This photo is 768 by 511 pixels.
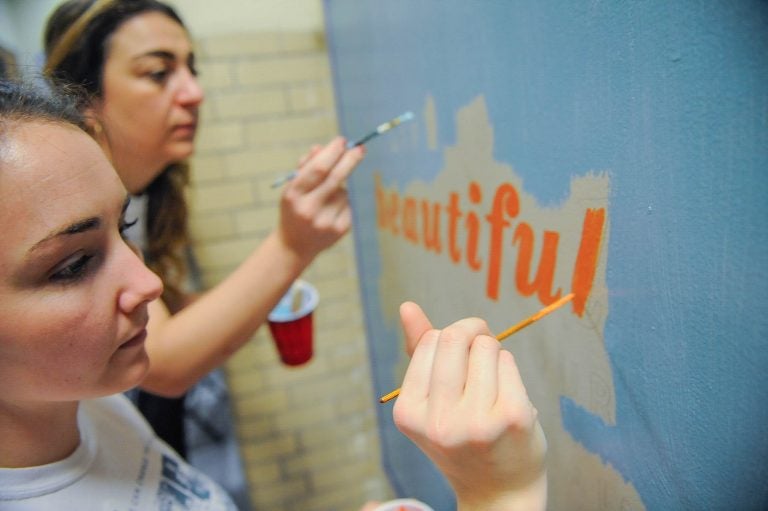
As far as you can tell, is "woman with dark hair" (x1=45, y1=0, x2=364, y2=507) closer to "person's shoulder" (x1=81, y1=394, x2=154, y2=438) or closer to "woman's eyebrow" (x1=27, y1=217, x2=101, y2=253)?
"person's shoulder" (x1=81, y1=394, x2=154, y2=438)

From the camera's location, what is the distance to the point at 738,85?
32 centimetres

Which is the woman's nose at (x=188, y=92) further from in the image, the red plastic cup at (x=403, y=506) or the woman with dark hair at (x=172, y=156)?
the red plastic cup at (x=403, y=506)

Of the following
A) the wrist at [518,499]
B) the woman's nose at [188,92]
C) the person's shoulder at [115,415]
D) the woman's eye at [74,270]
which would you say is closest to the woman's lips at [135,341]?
the woman's eye at [74,270]

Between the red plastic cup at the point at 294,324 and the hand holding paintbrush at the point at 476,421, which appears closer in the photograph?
the hand holding paintbrush at the point at 476,421

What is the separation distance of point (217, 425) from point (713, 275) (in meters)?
1.42

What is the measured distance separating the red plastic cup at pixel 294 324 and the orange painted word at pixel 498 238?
304mm

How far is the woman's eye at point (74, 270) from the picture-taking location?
0.49m

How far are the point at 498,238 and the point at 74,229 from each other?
0.53m

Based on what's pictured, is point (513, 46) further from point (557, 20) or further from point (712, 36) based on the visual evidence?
point (712, 36)

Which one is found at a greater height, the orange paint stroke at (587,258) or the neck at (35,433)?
the orange paint stroke at (587,258)

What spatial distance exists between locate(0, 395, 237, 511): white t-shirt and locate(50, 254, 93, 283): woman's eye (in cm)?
24

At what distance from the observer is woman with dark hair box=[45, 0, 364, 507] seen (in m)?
0.86

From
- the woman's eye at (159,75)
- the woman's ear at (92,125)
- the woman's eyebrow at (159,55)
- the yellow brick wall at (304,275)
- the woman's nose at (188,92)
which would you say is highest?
the woman's eyebrow at (159,55)

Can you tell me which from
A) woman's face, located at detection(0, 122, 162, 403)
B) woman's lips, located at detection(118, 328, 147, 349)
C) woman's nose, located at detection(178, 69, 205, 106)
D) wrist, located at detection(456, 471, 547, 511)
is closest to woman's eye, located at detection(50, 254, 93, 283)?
woman's face, located at detection(0, 122, 162, 403)
